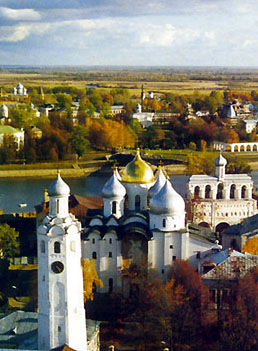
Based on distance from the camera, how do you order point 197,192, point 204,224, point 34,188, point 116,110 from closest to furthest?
point 204,224
point 197,192
point 34,188
point 116,110

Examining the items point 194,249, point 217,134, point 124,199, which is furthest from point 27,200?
point 217,134

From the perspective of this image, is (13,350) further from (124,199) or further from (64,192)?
(124,199)

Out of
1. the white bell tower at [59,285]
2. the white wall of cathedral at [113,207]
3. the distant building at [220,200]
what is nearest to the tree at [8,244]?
the white wall of cathedral at [113,207]

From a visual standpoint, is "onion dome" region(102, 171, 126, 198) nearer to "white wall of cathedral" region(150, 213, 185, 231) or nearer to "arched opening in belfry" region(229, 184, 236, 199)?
"white wall of cathedral" region(150, 213, 185, 231)

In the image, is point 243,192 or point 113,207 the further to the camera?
point 243,192

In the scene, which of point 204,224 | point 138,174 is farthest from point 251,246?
point 204,224

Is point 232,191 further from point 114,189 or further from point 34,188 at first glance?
point 34,188
